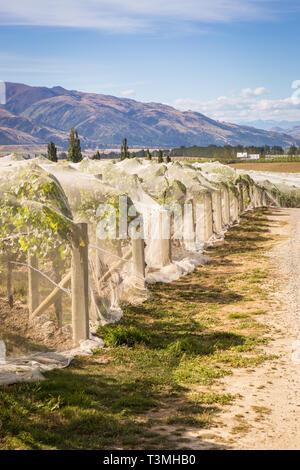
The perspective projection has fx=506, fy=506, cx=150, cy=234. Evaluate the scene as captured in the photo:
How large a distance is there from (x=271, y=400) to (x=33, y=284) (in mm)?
4449

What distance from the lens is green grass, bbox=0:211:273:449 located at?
19.1 ft

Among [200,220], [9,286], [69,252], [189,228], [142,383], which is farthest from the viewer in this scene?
[200,220]

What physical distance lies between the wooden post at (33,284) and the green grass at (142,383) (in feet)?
4.07

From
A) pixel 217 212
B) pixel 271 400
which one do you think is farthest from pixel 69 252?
pixel 217 212

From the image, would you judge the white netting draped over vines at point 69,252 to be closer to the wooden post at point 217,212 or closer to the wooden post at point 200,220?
the wooden post at point 200,220

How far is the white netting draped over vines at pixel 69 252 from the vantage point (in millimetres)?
8672

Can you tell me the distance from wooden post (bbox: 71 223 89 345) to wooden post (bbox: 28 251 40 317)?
65 centimetres

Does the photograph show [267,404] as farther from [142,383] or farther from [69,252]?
[69,252]

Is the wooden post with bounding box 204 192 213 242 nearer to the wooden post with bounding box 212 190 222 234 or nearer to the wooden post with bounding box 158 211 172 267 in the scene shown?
the wooden post with bounding box 212 190 222 234

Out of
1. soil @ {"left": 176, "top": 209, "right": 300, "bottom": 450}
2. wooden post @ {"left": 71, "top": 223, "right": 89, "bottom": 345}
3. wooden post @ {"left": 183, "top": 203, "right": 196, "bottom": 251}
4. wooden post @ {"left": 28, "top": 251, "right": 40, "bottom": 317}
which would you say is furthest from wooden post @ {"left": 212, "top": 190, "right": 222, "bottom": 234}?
wooden post @ {"left": 28, "top": 251, "right": 40, "bottom": 317}

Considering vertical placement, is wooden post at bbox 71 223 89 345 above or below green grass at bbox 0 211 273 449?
above

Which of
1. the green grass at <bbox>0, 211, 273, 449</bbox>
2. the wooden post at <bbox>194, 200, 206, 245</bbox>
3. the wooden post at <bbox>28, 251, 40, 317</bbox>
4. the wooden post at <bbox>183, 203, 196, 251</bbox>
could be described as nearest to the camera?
the green grass at <bbox>0, 211, 273, 449</bbox>

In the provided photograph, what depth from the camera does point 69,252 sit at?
9.39 metres
